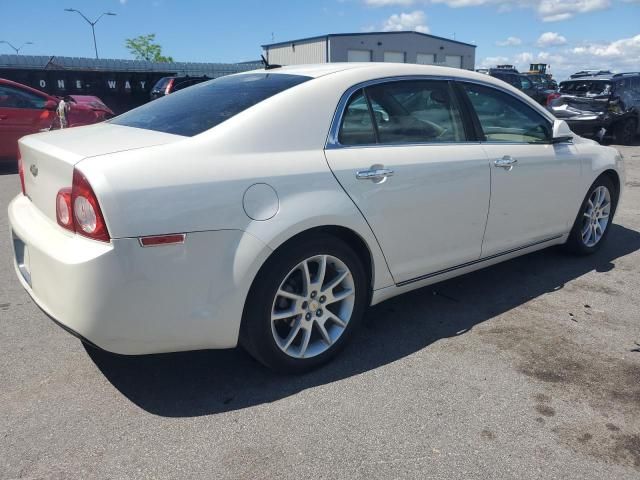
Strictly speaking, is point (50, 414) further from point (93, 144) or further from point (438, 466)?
point (438, 466)

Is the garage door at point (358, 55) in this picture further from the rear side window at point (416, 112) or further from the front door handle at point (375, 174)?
the front door handle at point (375, 174)

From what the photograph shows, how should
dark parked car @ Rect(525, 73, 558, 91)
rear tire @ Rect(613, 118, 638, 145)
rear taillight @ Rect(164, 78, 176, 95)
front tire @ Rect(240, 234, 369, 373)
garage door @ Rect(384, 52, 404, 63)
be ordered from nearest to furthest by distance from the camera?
front tire @ Rect(240, 234, 369, 373), rear tire @ Rect(613, 118, 638, 145), rear taillight @ Rect(164, 78, 176, 95), dark parked car @ Rect(525, 73, 558, 91), garage door @ Rect(384, 52, 404, 63)

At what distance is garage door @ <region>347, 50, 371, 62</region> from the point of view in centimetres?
4841

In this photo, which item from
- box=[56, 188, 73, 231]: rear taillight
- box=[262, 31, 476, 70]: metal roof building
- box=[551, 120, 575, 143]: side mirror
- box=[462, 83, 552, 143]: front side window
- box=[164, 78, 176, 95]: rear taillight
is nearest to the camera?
box=[56, 188, 73, 231]: rear taillight

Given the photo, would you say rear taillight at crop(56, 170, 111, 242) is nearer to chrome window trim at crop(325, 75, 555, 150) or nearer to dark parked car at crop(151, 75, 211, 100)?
chrome window trim at crop(325, 75, 555, 150)

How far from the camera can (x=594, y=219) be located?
493 cm

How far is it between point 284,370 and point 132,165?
51.8 inches

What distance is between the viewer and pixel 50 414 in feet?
8.80

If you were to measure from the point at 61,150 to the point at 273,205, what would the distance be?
1.06 meters

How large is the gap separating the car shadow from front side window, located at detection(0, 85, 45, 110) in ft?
28.3

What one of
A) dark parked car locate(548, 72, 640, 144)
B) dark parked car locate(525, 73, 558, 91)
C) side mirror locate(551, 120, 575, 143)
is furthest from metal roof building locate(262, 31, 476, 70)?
side mirror locate(551, 120, 575, 143)

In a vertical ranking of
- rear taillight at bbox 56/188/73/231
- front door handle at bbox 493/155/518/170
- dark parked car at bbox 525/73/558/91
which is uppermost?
dark parked car at bbox 525/73/558/91

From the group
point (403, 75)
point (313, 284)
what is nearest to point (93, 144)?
point (313, 284)

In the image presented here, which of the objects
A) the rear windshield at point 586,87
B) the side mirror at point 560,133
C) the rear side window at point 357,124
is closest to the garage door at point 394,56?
the rear windshield at point 586,87
